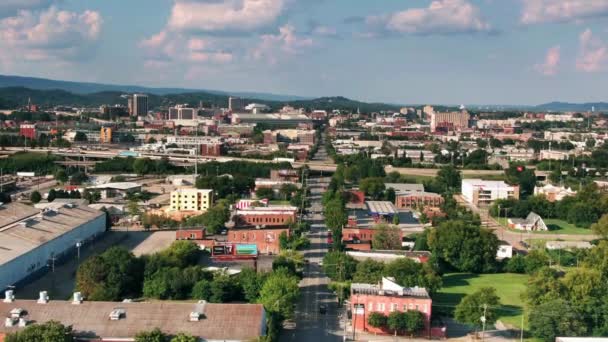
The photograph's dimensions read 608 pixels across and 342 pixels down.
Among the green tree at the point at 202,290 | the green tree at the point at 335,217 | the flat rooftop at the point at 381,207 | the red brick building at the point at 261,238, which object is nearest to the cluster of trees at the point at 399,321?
the green tree at the point at 202,290

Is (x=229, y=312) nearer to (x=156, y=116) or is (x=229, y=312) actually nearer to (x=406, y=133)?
(x=406, y=133)

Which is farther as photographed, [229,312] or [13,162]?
[13,162]

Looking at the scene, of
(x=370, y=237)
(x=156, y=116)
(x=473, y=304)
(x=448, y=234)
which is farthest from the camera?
(x=156, y=116)

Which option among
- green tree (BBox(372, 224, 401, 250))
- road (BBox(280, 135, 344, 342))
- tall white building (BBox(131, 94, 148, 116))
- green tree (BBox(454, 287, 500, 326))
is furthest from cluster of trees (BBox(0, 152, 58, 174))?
tall white building (BBox(131, 94, 148, 116))

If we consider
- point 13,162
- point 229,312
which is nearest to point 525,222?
point 229,312

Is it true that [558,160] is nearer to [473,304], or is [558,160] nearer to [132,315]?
[473,304]

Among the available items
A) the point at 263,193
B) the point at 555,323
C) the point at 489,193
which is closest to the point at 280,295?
the point at 555,323

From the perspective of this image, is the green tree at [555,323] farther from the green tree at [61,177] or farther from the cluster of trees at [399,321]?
the green tree at [61,177]

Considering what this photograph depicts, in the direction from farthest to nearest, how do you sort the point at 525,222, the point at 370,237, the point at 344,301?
the point at 525,222 < the point at 370,237 < the point at 344,301
